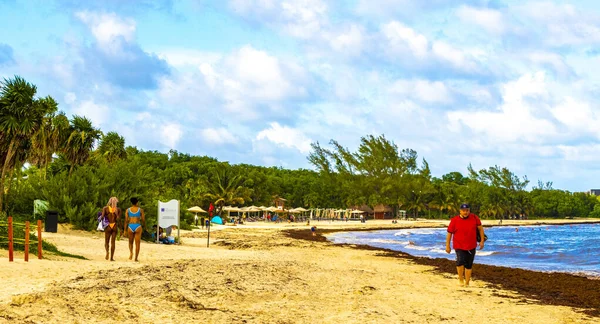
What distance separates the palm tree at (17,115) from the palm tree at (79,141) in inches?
320

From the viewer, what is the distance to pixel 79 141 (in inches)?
1420

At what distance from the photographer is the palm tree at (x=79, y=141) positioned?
118 ft

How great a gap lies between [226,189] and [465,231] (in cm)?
7047

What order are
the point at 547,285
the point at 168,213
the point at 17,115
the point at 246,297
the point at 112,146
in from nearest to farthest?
1. the point at 246,297
2. the point at 547,285
3. the point at 168,213
4. the point at 17,115
5. the point at 112,146

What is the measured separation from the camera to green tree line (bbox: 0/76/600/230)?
83.9ft

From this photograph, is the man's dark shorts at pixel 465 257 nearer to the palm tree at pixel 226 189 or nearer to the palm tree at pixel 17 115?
the palm tree at pixel 17 115

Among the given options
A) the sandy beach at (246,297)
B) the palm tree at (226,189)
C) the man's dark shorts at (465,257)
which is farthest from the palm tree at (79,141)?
the palm tree at (226,189)

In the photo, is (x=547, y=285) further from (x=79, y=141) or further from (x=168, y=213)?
(x=79, y=141)

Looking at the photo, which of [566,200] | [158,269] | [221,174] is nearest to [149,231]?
[158,269]

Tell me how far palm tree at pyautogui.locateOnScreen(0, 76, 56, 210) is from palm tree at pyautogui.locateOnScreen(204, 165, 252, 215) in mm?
50089

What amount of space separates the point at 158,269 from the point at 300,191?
85.8 meters

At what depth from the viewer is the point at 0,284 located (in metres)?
9.80

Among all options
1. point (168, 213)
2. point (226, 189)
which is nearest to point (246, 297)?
point (168, 213)

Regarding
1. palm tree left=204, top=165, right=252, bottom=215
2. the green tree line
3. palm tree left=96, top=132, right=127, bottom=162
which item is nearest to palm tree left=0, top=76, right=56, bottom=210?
the green tree line
